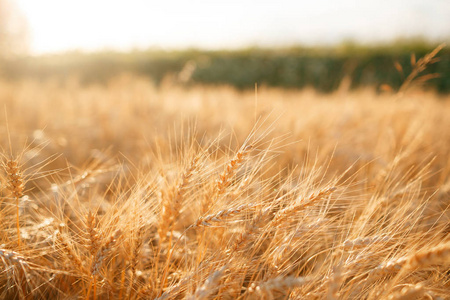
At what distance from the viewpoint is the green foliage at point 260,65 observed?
8.91 m

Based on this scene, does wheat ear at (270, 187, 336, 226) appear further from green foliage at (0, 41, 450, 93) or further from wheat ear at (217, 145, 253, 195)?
green foliage at (0, 41, 450, 93)

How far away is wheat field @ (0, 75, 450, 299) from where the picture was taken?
2.58ft

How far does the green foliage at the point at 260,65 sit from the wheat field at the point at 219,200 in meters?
5.71

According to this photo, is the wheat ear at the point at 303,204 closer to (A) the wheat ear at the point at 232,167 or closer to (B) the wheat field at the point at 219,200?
(B) the wheat field at the point at 219,200

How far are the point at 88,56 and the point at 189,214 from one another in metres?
11.9

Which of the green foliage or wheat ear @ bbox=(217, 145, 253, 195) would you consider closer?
wheat ear @ bbox=(217, 145, 253, 195)

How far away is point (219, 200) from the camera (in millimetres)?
850

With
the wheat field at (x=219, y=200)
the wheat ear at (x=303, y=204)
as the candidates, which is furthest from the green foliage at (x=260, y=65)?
the wheat ear at (x=303, y=204)

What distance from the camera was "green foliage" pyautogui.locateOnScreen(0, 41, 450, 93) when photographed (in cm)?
891

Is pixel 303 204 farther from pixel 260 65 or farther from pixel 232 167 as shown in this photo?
Answer: pixel 260 65

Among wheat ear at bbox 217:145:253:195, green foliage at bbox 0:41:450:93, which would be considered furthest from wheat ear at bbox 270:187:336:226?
green foliage at bbox 0:41:450:93

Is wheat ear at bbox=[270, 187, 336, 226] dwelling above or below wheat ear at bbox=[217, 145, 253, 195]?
below

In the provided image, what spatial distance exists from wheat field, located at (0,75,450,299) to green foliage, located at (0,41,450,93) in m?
5.71

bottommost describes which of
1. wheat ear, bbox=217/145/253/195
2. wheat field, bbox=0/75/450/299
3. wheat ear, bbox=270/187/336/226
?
wheat field, bbox=0/75/450/299
